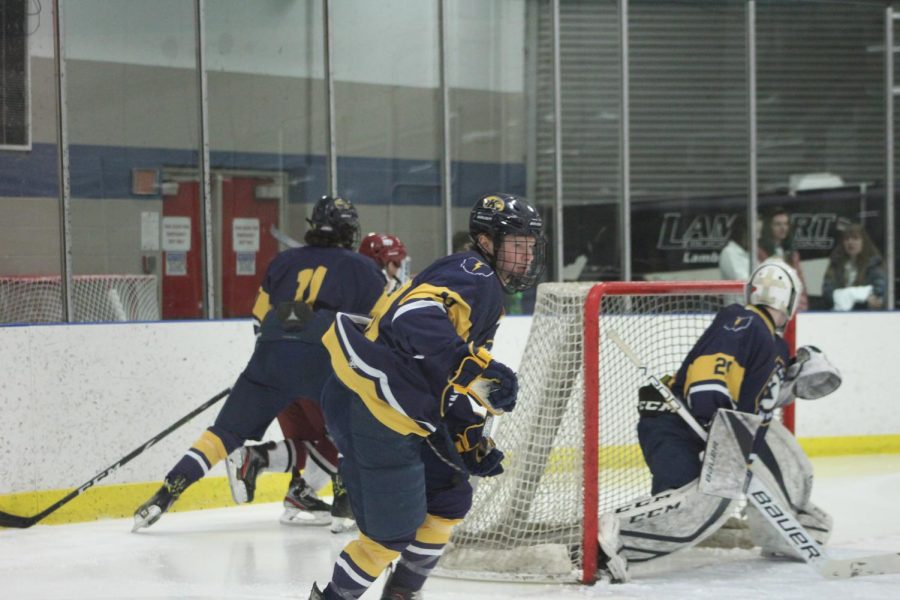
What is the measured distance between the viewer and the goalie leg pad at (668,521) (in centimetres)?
346

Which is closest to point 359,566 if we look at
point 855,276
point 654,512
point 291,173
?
point 654,512

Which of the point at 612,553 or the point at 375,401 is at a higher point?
the point at 375,401

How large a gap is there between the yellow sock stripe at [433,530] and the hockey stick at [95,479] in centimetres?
174

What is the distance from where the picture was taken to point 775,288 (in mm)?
3650

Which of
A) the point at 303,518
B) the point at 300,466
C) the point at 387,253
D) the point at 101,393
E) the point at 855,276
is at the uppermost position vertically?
the point at 387,253

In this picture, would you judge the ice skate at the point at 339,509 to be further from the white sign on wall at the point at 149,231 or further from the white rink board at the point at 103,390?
the white sign on wall at the point at 149,231

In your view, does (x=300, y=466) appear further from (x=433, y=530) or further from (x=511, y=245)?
(x=511, y=245)

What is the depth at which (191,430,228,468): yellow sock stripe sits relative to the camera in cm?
408

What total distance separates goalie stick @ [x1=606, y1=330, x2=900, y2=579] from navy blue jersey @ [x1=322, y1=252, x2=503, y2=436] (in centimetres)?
110

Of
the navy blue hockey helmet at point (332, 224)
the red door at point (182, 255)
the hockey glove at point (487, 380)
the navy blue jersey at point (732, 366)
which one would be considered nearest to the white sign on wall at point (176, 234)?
the red door at point (182, 255)

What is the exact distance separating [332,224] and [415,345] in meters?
1.71

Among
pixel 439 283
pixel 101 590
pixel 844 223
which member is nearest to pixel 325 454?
pixel 101 590

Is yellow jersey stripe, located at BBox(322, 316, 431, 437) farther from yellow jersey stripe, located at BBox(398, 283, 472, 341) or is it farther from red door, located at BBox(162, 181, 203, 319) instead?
red door, located at BBox(162, 181, 203, 319)

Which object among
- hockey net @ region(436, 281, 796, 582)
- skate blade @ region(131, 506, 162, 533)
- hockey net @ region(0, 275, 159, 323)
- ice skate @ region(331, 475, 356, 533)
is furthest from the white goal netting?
hockey net @ region(0, 275, 159, 323)
